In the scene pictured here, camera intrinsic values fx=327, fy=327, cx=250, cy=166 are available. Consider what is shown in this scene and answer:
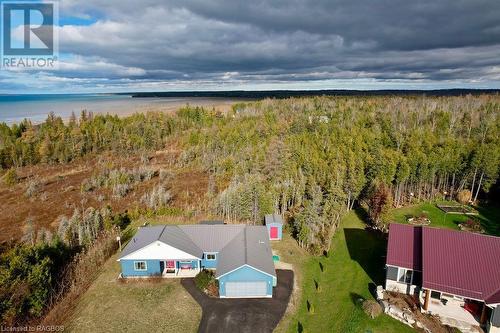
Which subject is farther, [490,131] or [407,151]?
[490,131]

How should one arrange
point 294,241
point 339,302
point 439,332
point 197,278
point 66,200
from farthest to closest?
point 66,200 < point 294,241 < point 197,278 < point 339,302 < point 439,332

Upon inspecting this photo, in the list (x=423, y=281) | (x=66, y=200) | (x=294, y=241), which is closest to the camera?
(x=423, y=281)

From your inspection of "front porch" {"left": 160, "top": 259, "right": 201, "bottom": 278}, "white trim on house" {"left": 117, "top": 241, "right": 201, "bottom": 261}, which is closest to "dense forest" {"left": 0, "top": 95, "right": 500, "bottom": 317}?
"white trim on house" {"left": 117, "top": 241, "right": 201, "bottom": 261}

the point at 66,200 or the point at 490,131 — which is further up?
the point at 490,131

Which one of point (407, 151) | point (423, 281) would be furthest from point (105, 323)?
point (407, 151)

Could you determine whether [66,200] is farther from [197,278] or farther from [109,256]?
[197,278]

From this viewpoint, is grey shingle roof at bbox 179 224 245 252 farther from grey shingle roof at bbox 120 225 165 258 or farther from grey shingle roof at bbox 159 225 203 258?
grey shingle roof at bbox 120 225 165 258

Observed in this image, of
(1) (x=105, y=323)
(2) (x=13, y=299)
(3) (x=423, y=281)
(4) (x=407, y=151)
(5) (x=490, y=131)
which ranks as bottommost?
(1) (x=105, y=323)

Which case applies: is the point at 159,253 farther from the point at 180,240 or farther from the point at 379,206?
the point at 379,206
